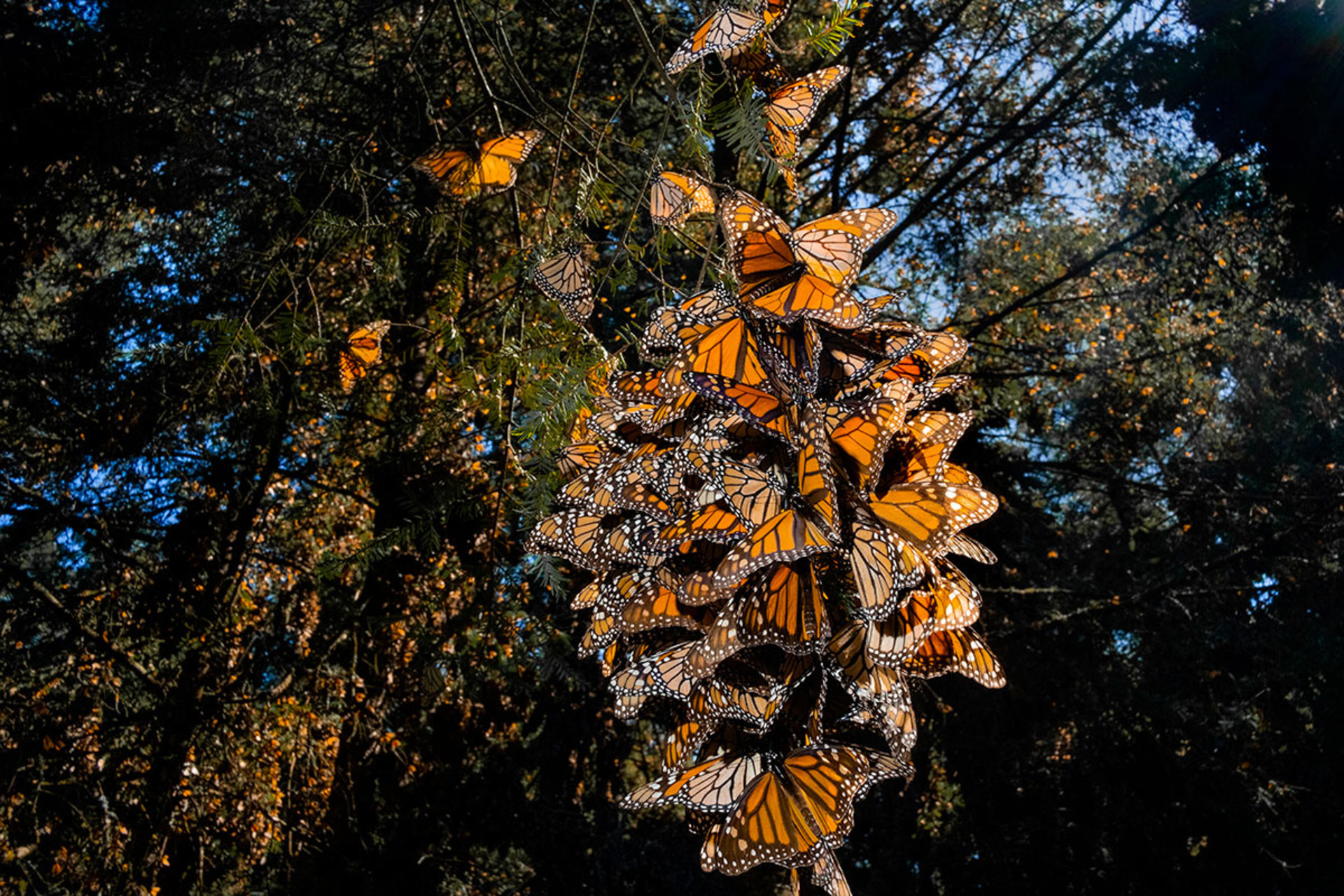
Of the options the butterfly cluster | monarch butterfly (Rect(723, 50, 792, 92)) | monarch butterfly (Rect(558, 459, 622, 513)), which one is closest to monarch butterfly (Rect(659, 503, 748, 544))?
the butterfly cluster

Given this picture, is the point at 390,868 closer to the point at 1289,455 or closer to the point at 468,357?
the point at 468,357

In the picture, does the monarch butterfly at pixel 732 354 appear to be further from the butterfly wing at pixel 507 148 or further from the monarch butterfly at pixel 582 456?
the butterfly wing at pixel 507 148

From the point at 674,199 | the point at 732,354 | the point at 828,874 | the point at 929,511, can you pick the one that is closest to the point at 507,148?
the point at 674,199

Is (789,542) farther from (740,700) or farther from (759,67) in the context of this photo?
(759,67)

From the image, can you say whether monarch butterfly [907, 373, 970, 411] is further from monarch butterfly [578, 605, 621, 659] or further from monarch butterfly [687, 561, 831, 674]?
monarch butterfly [578, 605, 621, 659]

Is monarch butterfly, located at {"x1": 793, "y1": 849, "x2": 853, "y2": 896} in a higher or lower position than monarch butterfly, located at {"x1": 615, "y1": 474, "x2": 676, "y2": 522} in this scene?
lower

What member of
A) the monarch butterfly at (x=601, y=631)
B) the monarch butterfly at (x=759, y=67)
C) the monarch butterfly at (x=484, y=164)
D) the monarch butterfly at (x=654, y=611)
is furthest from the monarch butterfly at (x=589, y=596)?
the monarch butterfly at (x=484, y=164)
